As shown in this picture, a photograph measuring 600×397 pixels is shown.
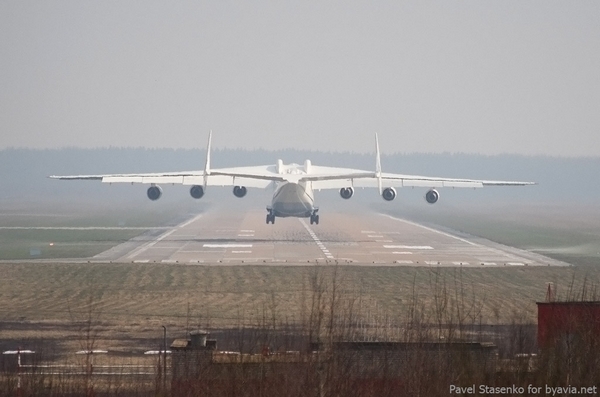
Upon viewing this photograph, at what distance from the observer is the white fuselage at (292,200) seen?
6606 cm

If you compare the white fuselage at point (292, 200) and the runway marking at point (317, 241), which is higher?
the white fuselage at point (292, 200)

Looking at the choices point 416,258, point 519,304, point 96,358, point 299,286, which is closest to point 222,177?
point 416,258

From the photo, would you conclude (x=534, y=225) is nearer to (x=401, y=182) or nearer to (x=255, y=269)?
(x=401, y=182)

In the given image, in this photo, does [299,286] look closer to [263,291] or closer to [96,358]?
[263,291]

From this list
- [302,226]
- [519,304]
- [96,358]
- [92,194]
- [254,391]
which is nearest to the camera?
[254,391]

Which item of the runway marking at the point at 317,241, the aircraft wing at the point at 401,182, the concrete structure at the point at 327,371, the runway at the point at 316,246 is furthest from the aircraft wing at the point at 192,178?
the concrete structure at the point at 327,371

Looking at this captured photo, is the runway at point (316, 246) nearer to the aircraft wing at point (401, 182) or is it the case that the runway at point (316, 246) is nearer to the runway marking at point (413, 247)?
the runway marking at point (413, 247)

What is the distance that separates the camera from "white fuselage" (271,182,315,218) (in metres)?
66.1

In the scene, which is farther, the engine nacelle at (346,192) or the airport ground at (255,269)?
the engine nacelle at (346,192)

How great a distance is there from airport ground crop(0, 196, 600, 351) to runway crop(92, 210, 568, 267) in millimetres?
89

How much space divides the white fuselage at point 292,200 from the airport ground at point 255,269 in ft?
5.03

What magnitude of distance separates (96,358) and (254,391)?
11395 millimetres

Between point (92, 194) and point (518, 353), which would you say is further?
point (92, 194)

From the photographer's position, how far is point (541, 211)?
4028 inches
